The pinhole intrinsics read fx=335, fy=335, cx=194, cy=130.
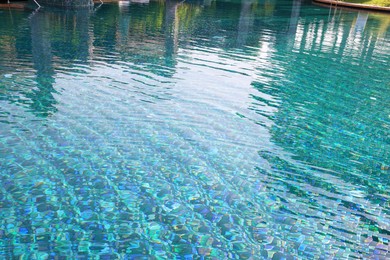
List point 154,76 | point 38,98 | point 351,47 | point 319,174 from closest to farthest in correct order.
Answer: point 319,174 < point 38,98 < point 154,76 < point 351,47

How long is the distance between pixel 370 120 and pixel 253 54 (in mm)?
7076

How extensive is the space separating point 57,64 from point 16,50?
8.21ft

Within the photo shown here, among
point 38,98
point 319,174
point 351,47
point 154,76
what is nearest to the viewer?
point 319,174

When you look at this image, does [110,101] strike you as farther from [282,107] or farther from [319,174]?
[319,174]

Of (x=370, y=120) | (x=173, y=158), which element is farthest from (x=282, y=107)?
(x=173, y=158)

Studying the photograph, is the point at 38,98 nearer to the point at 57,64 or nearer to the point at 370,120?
the point at 57,64

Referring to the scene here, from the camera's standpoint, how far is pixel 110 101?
315 inches

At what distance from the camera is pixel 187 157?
6.02m

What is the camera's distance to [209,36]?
58.2 feet

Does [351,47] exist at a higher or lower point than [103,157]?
higher

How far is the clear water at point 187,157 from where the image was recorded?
13.9 ft

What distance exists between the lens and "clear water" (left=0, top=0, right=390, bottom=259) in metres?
4.22

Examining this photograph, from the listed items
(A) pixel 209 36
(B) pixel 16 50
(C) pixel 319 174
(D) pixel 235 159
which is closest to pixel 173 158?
(D) pixel 235 159

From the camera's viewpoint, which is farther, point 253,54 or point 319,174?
point 253,54
